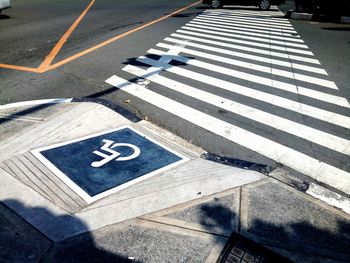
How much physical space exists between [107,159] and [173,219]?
1497mm

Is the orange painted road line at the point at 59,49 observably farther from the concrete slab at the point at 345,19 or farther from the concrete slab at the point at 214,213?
the concrete slab at the point at 345,19

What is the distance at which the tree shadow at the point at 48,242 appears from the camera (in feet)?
9.58

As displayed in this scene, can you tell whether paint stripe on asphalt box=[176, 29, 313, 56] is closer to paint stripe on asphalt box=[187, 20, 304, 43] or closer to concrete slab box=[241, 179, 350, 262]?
paint stripe on asphalt box=[187, 20, 304, 43]

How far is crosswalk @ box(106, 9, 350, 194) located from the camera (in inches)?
191

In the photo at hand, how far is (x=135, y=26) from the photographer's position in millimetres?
13898

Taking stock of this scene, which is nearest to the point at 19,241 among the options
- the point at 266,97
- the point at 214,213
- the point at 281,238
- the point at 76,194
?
the point at 76,194

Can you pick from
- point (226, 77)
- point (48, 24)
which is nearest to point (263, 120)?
point (226, 77)

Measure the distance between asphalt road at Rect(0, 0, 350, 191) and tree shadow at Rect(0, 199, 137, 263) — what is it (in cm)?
239

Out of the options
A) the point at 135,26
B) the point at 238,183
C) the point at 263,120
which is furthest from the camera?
the point at 135,26

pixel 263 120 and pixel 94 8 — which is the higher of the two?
pixel 94 8

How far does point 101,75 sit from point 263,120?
4345 millimetres

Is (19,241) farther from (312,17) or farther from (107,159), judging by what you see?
(312,17)

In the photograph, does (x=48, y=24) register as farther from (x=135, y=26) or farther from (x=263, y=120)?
(x=263, y=120)

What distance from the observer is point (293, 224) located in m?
3.35
